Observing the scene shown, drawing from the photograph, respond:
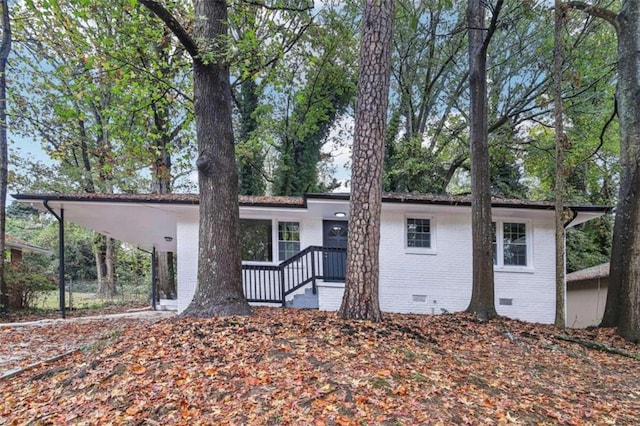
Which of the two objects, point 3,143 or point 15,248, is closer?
point 3,143

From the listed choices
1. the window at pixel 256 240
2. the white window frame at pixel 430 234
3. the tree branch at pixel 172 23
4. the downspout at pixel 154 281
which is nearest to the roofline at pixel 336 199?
the white window frame at pixel 430 234

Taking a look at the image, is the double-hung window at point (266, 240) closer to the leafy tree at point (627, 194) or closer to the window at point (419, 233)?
the window at point (419, 233)

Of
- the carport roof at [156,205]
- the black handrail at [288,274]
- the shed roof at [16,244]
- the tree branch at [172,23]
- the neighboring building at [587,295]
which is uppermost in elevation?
the tree branch at [172,23]

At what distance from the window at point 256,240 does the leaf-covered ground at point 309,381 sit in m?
4.63

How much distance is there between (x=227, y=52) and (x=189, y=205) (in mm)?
4250

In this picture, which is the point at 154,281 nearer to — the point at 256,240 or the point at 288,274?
the point at 256,240

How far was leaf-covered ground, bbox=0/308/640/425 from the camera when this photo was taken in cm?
283

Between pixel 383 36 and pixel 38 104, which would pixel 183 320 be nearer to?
pixel 383 36

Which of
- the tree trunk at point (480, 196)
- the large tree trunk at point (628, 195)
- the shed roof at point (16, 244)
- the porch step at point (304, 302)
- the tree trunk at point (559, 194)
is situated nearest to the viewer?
the large tree trunk at point (628, 195)

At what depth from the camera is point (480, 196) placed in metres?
7.48

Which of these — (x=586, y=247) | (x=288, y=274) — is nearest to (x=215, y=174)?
(x=288, y=274)

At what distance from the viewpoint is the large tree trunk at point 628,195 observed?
654 centimetres

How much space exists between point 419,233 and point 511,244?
270 centimetres

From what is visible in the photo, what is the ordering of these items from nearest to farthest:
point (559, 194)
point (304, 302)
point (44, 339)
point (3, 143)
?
point (44, 339) < point (559, 194) < point (304, 302) < point (3, 143)
